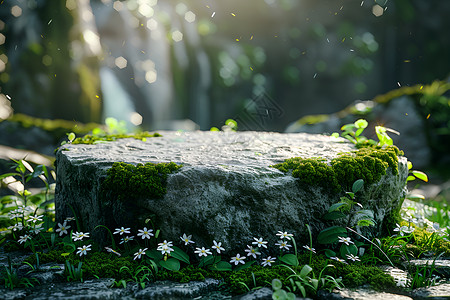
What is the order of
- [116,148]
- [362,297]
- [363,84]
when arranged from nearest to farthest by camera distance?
[362,297] < [116,148] < [363,84]

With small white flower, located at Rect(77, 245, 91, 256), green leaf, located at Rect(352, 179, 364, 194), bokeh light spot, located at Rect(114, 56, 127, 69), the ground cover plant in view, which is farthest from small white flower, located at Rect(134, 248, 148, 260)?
bokeh light spot, located at Rect(114, 56, 127, 69)

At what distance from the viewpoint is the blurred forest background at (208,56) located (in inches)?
316

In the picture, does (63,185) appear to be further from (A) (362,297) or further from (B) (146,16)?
(B) (146,16)

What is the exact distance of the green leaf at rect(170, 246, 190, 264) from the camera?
2.04 m

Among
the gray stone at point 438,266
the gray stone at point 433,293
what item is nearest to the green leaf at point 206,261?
the gray stone at point 433,293

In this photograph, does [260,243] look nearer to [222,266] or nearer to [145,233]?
[222,266]

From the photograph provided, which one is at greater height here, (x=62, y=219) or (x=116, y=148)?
(x=116, y=148)

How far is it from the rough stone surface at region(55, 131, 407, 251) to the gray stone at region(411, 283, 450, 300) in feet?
1.90

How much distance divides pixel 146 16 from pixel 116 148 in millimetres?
8549

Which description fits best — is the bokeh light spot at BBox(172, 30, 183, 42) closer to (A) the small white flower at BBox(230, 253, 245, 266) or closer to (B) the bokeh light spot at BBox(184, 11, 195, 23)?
(B) the bokeh light spot at BBox(184, 11, 195, 23)

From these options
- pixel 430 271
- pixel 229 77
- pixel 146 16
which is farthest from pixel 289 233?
pixel 229 77

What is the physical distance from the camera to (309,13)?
533 inches

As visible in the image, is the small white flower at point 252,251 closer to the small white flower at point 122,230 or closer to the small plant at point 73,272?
the small white flower at point 122,230

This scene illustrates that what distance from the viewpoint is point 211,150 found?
284 centimetres
